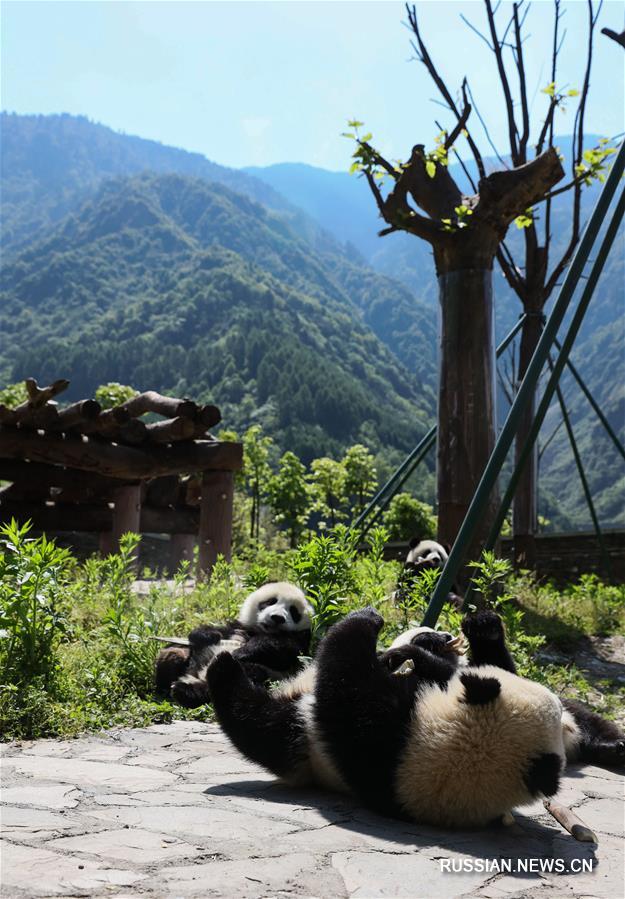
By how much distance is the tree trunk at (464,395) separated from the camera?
293 inches

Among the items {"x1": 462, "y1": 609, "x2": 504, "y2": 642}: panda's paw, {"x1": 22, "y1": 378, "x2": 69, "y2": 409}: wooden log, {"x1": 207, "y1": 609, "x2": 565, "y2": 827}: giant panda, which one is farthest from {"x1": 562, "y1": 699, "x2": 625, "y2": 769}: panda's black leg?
{"x1": 22, "y1": 378, "x2": 69, "y2": 409}: wooden log

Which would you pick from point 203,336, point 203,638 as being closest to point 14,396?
point 203,638

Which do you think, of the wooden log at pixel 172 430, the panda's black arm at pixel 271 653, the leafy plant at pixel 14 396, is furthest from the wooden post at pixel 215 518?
the leafy plant at pixel 14 396

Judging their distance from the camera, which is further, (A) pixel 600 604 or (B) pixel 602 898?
(A) pixel 600 604

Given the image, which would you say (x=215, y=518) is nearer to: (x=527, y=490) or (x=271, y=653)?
(x=527, y=490)

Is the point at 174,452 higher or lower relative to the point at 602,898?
higher

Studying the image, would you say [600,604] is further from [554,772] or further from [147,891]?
[147,891]

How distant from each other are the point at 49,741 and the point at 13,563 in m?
1.04

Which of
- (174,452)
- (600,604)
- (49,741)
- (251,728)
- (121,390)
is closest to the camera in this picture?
(251,728)

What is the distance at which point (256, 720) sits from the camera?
2.85 metres

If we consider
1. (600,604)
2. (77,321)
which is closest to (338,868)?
(600,604)

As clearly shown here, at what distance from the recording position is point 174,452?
10.2 metres

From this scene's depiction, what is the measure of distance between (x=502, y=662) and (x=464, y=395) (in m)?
4.78

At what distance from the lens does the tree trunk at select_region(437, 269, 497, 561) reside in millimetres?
7434
